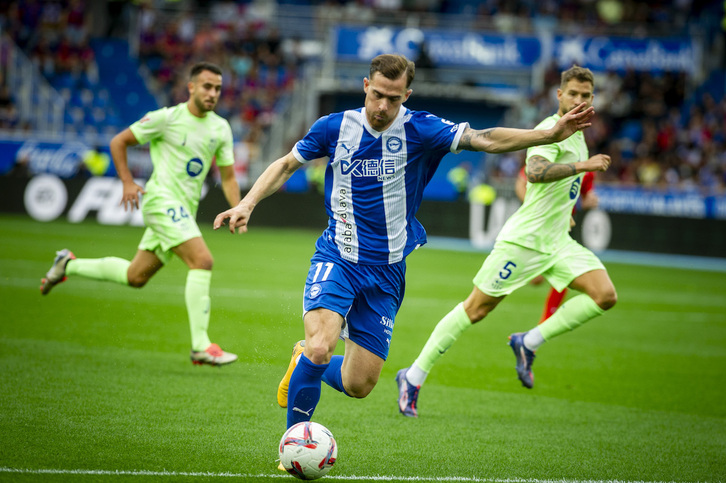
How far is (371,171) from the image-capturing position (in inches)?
206

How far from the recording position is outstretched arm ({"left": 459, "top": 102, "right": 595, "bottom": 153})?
4754 millimetres

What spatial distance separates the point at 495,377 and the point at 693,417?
184 cm

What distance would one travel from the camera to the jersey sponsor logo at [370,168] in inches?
206

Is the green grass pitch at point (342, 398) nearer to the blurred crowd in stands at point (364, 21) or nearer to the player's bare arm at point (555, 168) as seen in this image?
the player's bare arm at point (555, 168)

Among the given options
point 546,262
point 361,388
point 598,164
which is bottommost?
point 361,388

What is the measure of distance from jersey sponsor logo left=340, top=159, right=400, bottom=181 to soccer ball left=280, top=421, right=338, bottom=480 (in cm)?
156

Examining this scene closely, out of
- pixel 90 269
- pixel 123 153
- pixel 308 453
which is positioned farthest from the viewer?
pixel 90 269

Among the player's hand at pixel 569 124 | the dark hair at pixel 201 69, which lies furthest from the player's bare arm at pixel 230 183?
the player's hand at pixel 569 124

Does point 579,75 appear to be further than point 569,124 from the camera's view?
Yes

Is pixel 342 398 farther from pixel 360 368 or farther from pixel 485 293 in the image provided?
pixel 360 368

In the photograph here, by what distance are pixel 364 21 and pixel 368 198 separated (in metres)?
25.4

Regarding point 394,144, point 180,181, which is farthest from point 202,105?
point 394,144

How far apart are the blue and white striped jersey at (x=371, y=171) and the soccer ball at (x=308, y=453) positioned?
1.14 metres

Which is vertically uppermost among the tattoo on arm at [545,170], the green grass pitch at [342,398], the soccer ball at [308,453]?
the tattoo on arm at [545,170]
